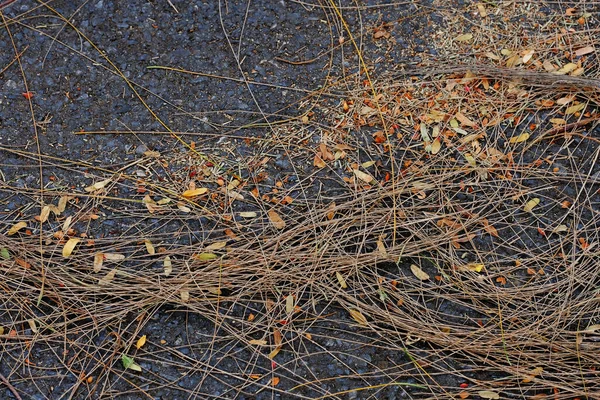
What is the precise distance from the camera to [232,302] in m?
2.35

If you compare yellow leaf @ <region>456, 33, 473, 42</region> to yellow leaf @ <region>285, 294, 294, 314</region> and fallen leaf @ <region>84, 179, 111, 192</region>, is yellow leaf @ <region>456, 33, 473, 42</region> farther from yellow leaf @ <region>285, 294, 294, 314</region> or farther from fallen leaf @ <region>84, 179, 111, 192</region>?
fallen leaf @ <region>84, 179, 111, 192</region>

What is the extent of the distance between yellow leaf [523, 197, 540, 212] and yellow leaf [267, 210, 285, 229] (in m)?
0.97

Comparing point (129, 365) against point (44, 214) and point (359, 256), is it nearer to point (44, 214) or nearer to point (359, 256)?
point (44, 214)

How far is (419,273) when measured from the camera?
239cm

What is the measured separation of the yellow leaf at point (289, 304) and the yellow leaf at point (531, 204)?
100 cm

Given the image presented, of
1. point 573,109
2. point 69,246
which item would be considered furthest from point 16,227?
point 573,109

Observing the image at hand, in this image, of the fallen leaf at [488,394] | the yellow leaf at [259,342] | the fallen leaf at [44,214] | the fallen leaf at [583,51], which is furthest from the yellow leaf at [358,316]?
the fallen leaf at [583,51]

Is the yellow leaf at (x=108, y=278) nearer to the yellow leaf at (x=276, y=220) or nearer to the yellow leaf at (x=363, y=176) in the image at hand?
the yellow leaf at (x=276, y=220)

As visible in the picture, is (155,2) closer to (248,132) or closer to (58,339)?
(248,132)

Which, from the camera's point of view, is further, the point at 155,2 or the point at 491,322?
the point at 155,2

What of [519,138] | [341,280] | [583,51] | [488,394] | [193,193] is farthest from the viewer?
[583,51]

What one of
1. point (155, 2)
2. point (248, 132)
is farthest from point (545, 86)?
point (155, 2)

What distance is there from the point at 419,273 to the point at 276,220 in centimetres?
59

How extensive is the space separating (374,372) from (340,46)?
1.41 meters
